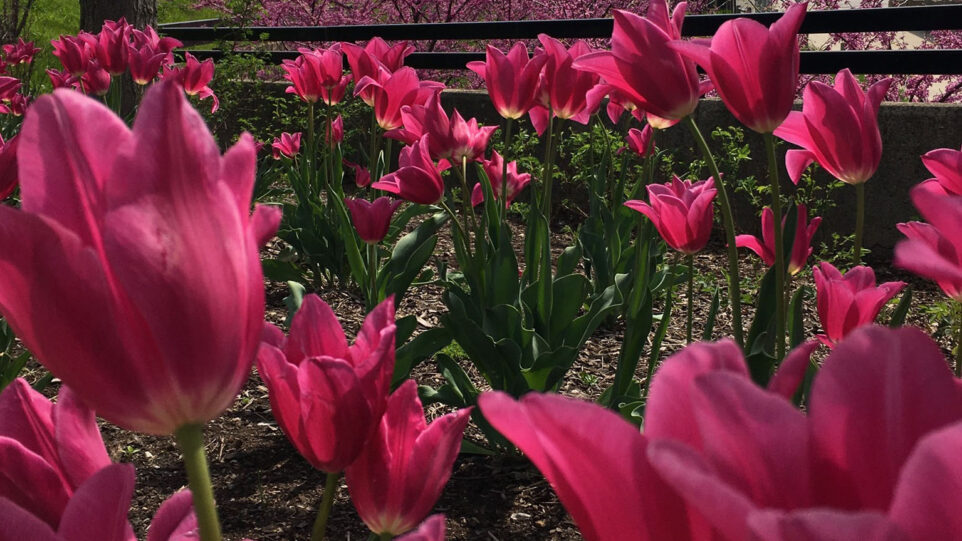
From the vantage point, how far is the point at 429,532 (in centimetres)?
36

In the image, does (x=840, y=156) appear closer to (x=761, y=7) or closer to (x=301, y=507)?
(x=301, y=507)

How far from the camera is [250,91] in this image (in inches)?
272

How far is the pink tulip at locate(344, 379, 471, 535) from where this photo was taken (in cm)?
66

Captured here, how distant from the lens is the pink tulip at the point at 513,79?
7.66ft

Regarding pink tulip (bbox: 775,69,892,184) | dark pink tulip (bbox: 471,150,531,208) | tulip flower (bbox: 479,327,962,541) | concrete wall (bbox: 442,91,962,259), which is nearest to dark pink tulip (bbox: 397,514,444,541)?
tulip flower (bbox: 479,327,962,541)

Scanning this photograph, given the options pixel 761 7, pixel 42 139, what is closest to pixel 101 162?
pixel 42 139

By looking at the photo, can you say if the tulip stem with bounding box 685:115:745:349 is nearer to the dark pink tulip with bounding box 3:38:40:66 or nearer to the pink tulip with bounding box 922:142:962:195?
the pink tulip with bounding box 922:142:962:195

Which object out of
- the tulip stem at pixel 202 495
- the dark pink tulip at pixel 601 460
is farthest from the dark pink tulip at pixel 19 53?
the dark pink tulip at pixel 601 460

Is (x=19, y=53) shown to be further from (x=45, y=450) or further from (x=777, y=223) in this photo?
(x=45, y=450)

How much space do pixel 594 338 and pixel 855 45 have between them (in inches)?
199

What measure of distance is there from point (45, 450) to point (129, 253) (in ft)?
0.57

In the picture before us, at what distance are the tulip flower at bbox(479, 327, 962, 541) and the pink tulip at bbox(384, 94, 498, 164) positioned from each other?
6.68 feet

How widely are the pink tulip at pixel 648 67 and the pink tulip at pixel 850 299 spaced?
392mm

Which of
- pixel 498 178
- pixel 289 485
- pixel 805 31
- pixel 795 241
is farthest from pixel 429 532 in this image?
pixel 805 31
